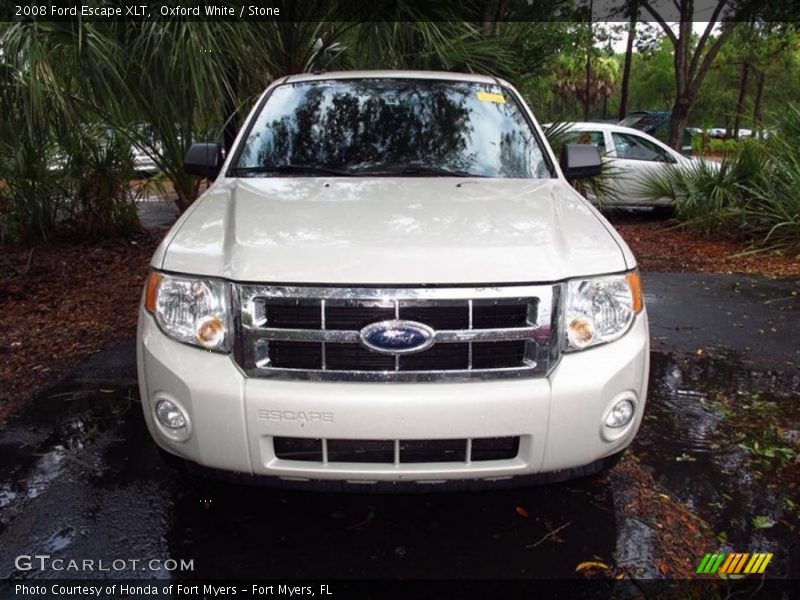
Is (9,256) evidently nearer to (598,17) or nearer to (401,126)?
(401,126)

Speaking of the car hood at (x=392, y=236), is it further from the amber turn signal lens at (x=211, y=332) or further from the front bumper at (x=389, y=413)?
the front bumper at (x=389, y=413)

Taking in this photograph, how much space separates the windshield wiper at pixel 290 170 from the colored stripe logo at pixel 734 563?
219 centimetres

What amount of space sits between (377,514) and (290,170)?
1.68m

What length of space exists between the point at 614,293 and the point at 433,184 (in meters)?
1.05

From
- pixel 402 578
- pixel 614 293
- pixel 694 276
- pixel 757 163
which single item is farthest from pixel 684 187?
pixel 402 578

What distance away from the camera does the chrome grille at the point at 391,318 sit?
2.08 m

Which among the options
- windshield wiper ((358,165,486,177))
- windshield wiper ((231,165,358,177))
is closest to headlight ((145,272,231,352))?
windshield wiper ((231,165,358,177))

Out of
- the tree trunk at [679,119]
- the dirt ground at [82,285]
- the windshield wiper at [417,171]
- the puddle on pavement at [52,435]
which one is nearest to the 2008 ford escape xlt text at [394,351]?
the windshield wiper at [417,171]

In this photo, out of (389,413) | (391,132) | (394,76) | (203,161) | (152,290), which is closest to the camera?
(389,413)

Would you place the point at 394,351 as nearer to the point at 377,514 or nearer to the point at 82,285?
the point at 377,514

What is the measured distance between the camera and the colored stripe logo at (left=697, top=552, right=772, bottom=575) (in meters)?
2.29

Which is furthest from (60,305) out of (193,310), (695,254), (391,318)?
(695,254)

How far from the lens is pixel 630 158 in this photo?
10023mm

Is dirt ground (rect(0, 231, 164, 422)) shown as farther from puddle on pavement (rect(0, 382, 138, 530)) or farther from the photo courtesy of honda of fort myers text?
puddle on pavement (rect(0, 382, 138, 530))
